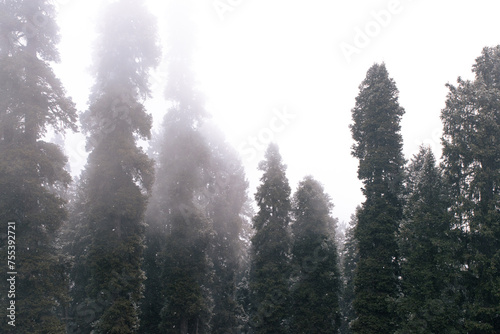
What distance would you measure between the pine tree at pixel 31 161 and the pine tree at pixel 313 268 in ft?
53.6

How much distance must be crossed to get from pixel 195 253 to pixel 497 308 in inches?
746

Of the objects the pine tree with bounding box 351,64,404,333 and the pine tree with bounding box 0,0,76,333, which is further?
the pine tree with bounding box 351,64,404,333

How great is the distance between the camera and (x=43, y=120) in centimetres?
1708

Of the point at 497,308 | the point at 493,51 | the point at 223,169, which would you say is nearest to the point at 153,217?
the point at 223,169

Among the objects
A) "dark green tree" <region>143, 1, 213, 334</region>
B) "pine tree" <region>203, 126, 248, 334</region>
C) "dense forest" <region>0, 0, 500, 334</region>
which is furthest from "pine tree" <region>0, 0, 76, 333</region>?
"pine tree" <region>203, 126, 248, 334</region>

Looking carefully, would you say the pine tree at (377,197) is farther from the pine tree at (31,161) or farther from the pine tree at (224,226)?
the pine tree at (31,161)

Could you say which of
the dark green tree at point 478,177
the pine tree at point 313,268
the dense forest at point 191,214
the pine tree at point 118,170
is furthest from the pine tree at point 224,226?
the dark green tree at point 478,177

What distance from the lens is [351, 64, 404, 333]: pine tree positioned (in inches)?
816

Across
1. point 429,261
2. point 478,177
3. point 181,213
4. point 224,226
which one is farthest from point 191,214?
point 478,177

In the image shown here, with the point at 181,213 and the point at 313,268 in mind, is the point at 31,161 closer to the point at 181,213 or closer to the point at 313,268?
the point at 181,213

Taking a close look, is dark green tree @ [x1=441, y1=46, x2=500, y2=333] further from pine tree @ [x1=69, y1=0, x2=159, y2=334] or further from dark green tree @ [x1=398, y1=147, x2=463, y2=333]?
pine tree @ [x1=69, y1=0, x2=159, y2=334]

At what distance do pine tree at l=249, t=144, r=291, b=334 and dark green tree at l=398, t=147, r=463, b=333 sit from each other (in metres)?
8.84

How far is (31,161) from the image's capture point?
52.0 feet

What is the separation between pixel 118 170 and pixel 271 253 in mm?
→ 13702
